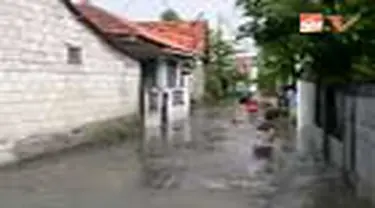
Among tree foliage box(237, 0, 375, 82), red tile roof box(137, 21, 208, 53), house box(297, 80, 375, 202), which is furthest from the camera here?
red tile roof box(137, 21, 208, 53)

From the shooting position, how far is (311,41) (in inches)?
775

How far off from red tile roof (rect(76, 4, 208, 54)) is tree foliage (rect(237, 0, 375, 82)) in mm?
5819

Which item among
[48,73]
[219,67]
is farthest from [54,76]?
[219,67]

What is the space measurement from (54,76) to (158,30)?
27.8m

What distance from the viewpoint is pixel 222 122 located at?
127 ft

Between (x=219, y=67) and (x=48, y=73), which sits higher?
(x=48, y=73)

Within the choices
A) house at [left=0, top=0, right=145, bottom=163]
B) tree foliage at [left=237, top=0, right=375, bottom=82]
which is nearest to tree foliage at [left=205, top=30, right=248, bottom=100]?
house at [left=0, top=0, right=145, bottom=163]

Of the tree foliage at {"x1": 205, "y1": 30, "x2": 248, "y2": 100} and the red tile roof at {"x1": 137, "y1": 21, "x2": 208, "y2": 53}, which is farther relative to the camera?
the tree foliage at {"x1": 205, "y1": 30, "x2": 248, "y2": 100}

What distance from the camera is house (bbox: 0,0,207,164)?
19.2 m

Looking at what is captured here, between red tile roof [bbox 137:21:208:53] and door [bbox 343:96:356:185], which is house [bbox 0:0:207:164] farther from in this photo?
red tile roof [bbox 137:21:208:53]

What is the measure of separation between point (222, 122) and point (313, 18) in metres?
22.3

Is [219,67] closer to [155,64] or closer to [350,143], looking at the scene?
[155,64]

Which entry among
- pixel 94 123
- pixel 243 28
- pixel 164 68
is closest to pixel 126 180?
pixel 243 28

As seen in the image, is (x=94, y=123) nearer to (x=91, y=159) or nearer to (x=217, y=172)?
(x=91, y=159)
